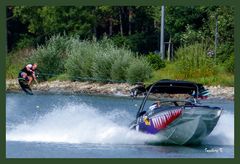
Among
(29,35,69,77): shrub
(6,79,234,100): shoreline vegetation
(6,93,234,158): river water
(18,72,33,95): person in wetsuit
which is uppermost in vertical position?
(18,72,33,95): person in wetsuit

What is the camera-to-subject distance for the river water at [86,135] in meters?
27.9

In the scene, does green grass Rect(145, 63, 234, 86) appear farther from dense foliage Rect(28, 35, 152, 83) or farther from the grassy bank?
dense foliage Rect(28, 35, 152, 83)

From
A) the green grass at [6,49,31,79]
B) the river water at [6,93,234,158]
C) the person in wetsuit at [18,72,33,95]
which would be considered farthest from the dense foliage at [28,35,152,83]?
the person in wetsuit at [18,72,33,95]

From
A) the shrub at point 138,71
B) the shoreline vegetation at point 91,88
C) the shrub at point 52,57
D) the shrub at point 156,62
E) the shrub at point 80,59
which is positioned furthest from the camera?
the shrub at point 156,62

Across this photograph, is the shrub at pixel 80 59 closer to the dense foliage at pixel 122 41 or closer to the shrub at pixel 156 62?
the dense foliage at pixel 122 41

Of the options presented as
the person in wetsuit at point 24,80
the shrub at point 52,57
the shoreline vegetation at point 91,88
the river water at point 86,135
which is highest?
the person in wetsuit at point 24,80

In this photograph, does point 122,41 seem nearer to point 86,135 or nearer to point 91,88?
point 91,88

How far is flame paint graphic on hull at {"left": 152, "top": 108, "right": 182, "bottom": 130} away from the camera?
1144 inches

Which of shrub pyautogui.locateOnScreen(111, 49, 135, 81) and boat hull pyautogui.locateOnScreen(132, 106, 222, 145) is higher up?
boat hull pyautogui.locateOnScreen(132, 106, 222, 145)

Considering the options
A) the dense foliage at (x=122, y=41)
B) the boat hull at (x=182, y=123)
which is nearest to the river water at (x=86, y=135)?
the boat hull at (x=182, y=123)

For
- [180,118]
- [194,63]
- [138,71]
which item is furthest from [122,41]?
[180,118]

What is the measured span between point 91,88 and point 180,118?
694 inches

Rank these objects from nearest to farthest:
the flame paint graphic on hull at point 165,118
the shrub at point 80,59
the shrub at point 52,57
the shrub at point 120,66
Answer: the flame paint graphic on hull at point 165,118, the shrub at point 52,57, the shrub at point 80,59, the shrub at point 120,66

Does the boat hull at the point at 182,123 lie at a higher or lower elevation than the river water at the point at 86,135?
higher
